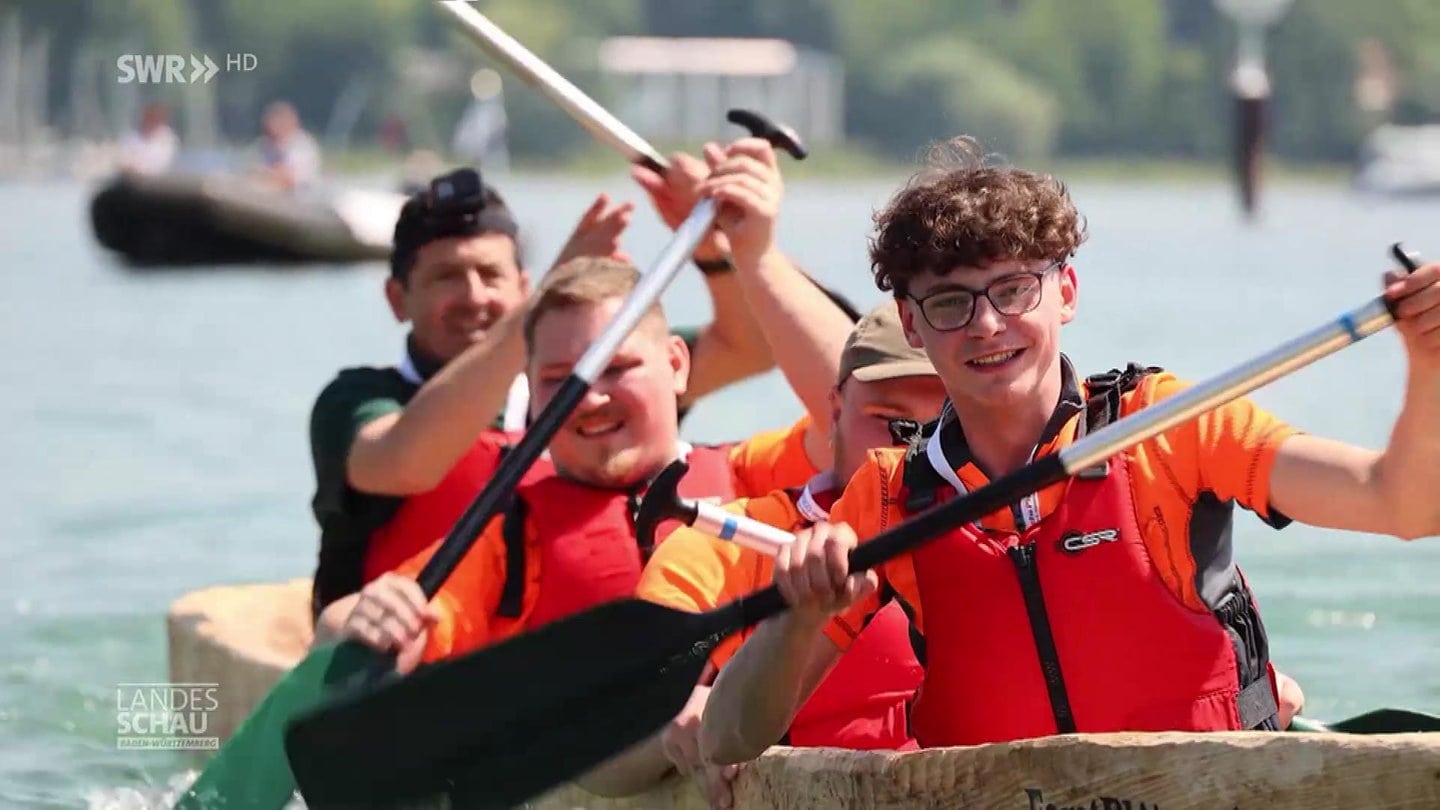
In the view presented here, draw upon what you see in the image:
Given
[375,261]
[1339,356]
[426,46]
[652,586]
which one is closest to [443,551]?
[652,586]

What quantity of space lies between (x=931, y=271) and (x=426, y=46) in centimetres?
5603

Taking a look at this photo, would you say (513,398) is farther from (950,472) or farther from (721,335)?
(950,472)

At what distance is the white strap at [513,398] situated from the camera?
191 inches

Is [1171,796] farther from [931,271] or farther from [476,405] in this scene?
[476,405]

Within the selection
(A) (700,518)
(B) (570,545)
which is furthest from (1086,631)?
(B) (570,545)

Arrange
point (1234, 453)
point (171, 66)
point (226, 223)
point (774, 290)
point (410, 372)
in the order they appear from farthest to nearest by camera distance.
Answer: point (226, 223), point (171, 66), point (410, 372), point (774, 290), point (1234, 453)

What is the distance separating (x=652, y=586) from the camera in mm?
3605

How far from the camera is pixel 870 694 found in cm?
356

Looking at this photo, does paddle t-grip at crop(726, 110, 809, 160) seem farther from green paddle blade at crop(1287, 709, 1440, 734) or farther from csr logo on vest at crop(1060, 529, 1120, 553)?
csr logo on vest at crop(1060, 529, 1120, 553)

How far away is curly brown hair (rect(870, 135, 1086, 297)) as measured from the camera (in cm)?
301

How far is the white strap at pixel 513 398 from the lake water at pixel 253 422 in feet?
3.99

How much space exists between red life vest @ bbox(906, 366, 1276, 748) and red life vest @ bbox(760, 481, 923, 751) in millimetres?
403

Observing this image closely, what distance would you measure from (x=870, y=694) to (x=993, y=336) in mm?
753

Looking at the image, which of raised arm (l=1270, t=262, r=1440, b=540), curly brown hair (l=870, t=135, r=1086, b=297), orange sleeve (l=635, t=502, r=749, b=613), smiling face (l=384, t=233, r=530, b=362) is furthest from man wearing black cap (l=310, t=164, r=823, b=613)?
raised arm (l=1270, t=262, r=1440, b=540)
